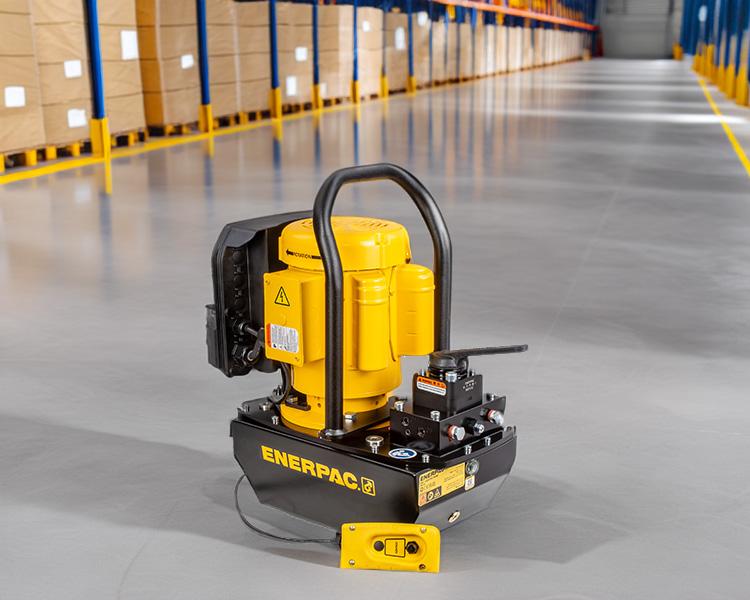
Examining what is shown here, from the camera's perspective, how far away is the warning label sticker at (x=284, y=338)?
2258 millimetres

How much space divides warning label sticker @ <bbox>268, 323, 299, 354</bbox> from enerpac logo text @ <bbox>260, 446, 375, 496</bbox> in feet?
0.89

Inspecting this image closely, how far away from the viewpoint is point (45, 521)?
2430 millimetres

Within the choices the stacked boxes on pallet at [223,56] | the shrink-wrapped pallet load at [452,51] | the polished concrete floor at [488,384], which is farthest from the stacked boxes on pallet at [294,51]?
the shrink-wrapped pallet load at [452,51]

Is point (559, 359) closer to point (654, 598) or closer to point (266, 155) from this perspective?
point (654, 598)

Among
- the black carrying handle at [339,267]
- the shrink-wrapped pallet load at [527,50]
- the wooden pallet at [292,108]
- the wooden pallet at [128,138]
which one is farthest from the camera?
the shrink-wrapped pallet load at [527,50]

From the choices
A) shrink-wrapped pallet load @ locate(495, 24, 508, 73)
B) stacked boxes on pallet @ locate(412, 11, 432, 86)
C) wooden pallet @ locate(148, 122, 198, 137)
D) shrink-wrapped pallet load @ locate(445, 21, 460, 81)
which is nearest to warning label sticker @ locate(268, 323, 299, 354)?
wooden pallet @ locate(148, 122, 198, 137)

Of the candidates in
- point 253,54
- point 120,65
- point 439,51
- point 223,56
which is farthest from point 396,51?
point 120,65

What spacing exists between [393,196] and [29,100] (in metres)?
3.70

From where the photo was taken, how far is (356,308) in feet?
7.23

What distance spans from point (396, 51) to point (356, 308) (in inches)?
778

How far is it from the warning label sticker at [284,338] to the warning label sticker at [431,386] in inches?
11.6

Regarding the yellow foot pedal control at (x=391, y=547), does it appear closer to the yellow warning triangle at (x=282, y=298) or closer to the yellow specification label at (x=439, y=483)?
the yellow specification label at (x=439, y=483)

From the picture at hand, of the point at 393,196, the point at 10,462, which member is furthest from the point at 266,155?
the point at 10,462

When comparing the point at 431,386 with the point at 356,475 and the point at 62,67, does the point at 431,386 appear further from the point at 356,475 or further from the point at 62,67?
the point at 62,67
